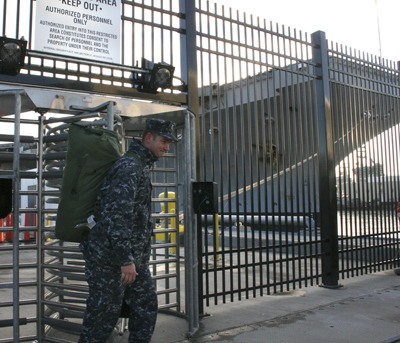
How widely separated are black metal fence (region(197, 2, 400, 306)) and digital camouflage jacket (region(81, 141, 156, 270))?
2184mm

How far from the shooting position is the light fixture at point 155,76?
4.95 m

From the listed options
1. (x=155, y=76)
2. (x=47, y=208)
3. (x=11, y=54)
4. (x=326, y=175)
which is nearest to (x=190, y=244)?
(x=47, y=208)

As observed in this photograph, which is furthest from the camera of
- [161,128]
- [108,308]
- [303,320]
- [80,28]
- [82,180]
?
[303,320]

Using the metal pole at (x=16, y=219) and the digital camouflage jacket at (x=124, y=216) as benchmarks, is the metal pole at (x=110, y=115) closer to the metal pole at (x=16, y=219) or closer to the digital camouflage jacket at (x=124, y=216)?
the digital camouflage jacket at (x=124, y=216)

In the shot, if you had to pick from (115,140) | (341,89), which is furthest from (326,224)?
(115,140)

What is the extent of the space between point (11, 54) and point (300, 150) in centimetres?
446

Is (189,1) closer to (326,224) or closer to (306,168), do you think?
(306,168)

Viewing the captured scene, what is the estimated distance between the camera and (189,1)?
5.46 m

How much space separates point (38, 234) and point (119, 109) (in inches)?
57.2

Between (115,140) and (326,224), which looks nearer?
(115,140)

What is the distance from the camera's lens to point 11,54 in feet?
13.3

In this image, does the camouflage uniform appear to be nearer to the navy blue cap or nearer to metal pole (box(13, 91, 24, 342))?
the navy blue cap

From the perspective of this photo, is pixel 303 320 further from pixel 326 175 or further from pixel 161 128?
pixel 161 128

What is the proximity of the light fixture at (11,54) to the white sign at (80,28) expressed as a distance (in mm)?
366
